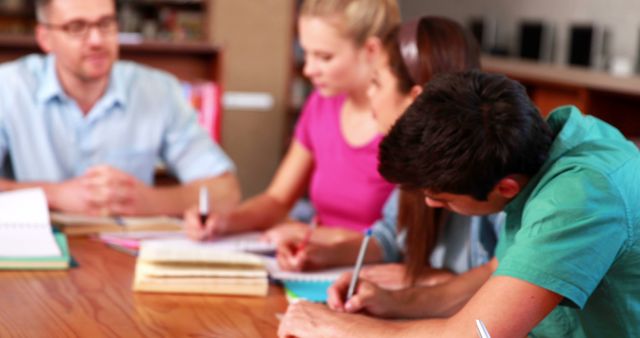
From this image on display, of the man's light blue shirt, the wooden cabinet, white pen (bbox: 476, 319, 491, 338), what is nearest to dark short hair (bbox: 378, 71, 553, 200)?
white pen (bbox: 476, 319, 491, 338)

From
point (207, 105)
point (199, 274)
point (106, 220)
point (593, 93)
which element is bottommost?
point (593, 93)

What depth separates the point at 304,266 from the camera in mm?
1839

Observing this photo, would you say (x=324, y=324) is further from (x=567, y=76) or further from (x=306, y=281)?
(x=567, y=76)

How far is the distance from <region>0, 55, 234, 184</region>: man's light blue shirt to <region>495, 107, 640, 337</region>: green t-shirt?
1.41 meters

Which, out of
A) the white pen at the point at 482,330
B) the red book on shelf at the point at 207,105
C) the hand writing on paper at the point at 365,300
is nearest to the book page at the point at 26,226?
the hand writing on paper at the point at 365,300

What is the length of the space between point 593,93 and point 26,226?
9.50 feet

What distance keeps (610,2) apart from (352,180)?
10.2ft


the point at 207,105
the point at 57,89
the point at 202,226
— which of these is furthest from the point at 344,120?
the point at 207,105

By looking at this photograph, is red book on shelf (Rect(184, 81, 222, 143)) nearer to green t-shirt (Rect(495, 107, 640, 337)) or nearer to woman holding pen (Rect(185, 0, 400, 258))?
woman holding pen (Rect(185, 0, 400, 258))

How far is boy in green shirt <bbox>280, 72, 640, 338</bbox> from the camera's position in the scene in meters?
1.22

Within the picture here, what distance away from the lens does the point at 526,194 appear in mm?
1367

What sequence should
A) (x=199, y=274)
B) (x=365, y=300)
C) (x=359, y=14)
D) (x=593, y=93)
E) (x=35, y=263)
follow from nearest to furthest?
(x=365, y=300) < (x=199, y=274) < (x=35, y=263) < (x=359, y=14) < (x=593, y=93)

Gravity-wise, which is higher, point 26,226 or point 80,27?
point 80,27

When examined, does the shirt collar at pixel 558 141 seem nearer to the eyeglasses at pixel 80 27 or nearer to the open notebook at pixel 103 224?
the open notebook at pixel 103 224
